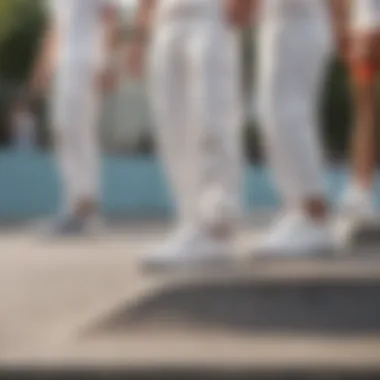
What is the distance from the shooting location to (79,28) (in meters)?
5.04

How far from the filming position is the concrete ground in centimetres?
Result: 270

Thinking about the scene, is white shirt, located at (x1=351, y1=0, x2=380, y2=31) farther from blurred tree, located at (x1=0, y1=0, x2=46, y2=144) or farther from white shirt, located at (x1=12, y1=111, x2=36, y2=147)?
blurred tree, located at (x1=0, y1=0, x2=46, y2=144)

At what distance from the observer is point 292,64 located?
355 centimetres

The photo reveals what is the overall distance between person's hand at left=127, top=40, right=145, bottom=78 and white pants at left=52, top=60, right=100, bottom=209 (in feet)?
2.59

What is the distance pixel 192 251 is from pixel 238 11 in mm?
707

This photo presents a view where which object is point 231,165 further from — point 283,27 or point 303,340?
point 303,340

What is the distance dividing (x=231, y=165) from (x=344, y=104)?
22395mm

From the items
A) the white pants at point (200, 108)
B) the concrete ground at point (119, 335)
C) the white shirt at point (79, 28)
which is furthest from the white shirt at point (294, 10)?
the white shirt at point (79, 28)

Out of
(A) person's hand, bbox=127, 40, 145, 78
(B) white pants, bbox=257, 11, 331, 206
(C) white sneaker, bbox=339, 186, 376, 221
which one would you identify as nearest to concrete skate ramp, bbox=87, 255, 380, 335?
(B) white pants, bbox=257, 11, 331, 206

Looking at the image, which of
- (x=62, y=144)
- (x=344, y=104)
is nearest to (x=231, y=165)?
(x=62, y=144)

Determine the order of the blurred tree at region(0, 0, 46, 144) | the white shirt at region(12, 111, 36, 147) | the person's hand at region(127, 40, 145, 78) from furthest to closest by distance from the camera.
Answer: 1. the blurred tree at region(0, 0, 46, 144)
2. the white shirt at region(12, 111, 36, 147)
3. the person's hand at region(127, 40, 145, 78)

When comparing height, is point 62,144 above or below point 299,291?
above

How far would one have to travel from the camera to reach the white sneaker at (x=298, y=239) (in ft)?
11.6

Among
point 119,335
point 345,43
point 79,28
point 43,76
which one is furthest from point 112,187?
point 119,335
